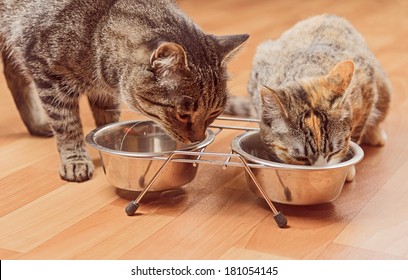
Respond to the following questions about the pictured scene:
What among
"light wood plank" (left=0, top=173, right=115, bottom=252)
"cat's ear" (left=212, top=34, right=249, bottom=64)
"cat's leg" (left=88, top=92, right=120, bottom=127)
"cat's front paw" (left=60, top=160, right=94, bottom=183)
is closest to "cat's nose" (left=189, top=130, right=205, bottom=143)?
"cat's ear" (left=212, top=34, right=249, bottom=64)

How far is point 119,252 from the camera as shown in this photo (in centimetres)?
196

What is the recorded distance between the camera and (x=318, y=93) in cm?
218

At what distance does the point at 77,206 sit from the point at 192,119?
48 centimetres

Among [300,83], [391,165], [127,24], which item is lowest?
[391,165]

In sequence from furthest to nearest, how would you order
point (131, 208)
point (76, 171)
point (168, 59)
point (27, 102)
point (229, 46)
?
1. point (27, 102)
2. point (76, 171)
3. point (229, 46)
4. point (131, 208)
5. point (168, 59)

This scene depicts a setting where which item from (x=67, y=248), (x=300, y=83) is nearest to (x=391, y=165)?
(x=300, y=83)

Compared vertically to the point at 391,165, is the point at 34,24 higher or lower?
higher

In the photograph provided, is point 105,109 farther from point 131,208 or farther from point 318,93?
point 318,93

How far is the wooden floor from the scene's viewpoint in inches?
77.7

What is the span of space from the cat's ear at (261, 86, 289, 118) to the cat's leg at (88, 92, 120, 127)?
78 centimetres

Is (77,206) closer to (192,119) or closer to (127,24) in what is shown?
(192,119)

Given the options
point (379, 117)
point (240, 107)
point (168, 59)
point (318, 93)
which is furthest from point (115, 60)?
point (379, 117)

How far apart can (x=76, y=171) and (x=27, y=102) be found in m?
0.61

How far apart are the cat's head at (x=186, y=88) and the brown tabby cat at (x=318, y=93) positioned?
168 millimetres
